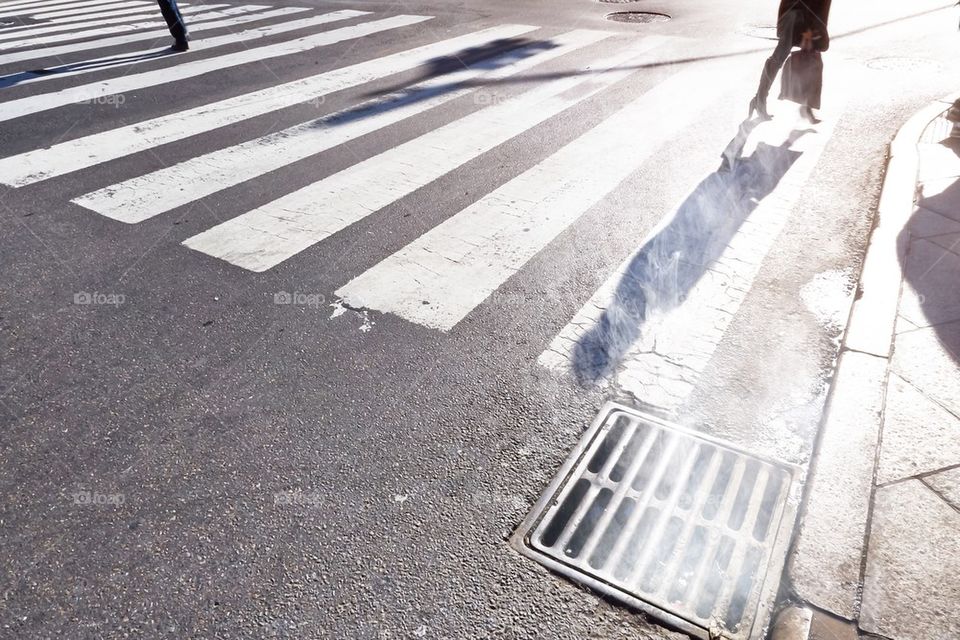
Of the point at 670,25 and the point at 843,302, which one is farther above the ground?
the point at 670,25

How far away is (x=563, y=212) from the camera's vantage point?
5047 millimetres

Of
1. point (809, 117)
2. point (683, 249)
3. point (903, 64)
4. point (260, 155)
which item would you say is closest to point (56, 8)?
point (260, 155)

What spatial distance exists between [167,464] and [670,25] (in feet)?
37.9

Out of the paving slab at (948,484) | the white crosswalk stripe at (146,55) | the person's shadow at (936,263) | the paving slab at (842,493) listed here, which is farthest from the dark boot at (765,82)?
the white crosswalk stripe at (146,55)

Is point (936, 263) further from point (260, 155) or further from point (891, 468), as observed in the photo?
point (260, 155)

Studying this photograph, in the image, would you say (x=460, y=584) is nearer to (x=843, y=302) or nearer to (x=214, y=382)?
(x=214, y=382)

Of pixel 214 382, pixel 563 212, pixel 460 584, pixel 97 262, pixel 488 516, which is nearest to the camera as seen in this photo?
pixel 460 584

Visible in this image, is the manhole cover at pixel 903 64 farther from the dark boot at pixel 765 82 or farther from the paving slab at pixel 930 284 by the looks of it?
the paving slab at pixel 930 284

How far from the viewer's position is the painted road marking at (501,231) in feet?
13.2

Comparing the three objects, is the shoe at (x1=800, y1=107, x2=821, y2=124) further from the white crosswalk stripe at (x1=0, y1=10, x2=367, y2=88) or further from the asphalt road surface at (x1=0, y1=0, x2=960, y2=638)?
the white crosswalk stripe at (x1=0, y1=10, x2=367, y2=88)

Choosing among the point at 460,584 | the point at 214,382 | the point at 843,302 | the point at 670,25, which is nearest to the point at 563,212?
the point at 843,302

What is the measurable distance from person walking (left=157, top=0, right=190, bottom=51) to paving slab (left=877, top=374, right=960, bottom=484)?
1082 cm

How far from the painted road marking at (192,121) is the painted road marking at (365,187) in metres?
1.18

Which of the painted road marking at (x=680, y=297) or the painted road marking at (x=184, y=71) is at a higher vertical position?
the painted road marking at (x=184, y=71)
